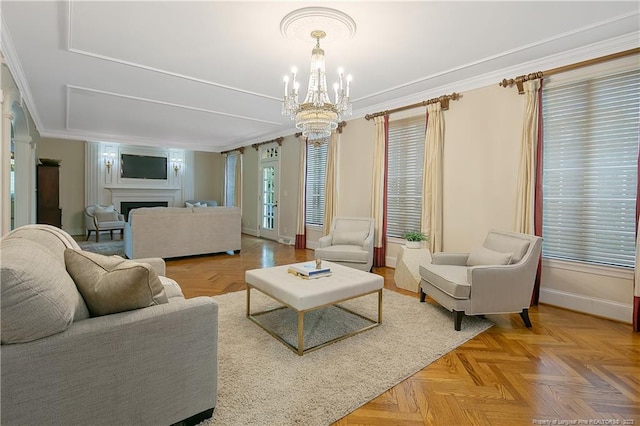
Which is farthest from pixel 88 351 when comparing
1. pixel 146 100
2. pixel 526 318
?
pixel 146 100

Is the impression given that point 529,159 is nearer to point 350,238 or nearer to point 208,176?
point 350,238

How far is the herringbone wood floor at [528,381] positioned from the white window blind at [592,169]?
745 mm

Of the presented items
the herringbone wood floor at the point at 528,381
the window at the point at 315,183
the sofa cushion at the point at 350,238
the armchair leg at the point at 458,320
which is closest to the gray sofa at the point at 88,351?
the herringbone wood floor at the point at 528,381

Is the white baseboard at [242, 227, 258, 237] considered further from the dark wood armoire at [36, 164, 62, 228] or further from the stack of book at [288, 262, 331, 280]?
the stack of book at [288, 262, 331, 280]

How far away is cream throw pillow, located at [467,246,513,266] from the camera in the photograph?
9.75 ft

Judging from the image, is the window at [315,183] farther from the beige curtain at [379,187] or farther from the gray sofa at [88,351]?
the gray sofa at [88,351]

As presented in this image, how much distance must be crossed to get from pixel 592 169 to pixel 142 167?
9749 mm

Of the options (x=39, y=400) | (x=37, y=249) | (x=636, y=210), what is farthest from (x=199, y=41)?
(x=636, y=210)

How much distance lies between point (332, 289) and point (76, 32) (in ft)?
10.9

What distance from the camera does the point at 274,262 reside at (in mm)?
5570

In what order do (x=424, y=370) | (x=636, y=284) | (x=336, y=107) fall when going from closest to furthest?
1. (x=424, y=370)
2. (x=636, y=284)
3. (x=336, y=107)

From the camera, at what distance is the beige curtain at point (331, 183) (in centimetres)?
606

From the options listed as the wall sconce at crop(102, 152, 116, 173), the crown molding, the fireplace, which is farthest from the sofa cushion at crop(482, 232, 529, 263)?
the wall sconce at crop(102, 152, 116, 173)

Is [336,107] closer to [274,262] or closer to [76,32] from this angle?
[76,32]
